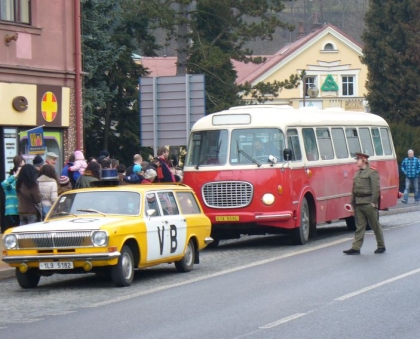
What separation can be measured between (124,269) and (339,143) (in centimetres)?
1075

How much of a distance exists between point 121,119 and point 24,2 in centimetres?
1787

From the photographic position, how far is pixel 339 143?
2502 centimetres

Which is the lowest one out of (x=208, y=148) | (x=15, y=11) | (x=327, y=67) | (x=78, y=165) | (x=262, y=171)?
(x=262, y=171)

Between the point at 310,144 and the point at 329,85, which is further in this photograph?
the point at 329,85

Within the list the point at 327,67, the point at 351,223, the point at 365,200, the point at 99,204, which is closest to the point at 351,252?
the point at 365,200

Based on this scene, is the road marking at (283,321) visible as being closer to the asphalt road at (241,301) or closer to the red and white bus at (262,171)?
the asphalt road at (241,301)

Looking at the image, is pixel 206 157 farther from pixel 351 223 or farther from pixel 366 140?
pixel 366 140

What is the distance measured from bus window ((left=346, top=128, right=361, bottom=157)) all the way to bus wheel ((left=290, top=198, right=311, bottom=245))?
3.51m

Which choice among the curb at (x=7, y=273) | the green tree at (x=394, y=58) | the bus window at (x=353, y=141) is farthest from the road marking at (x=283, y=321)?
the green tree at (x=394, y=58)

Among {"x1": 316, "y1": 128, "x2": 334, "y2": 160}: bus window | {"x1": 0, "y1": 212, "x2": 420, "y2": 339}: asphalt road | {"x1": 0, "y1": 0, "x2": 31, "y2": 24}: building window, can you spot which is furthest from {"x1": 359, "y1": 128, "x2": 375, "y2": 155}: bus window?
{"x1": 0, "y1": 0, "x2": 31, "y2": 24}: building window

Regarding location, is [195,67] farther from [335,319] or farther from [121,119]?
[335,319]

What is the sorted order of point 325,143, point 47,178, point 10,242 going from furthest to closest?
point 325,143, point 47,178, point 10,242

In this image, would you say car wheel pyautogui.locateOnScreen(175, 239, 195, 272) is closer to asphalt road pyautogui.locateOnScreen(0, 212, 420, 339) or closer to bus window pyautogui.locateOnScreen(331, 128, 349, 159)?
asphalt road pyautogui.locateOnScreen(0, 212, 420, 339)

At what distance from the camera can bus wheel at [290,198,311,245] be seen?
21.9 meters
